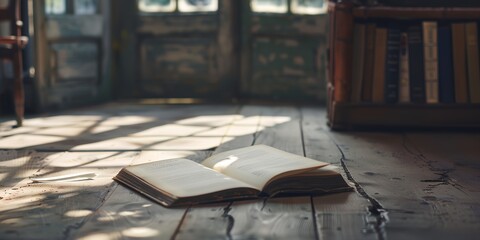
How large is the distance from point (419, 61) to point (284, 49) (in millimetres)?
1598

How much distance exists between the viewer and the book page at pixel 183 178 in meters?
1.92

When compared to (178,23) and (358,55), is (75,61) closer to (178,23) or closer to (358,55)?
(178,23)

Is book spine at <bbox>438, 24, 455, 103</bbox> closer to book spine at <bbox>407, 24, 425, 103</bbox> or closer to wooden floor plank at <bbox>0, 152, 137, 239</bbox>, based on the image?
book spine at <bbox>407, 24, 425, 103</bbox>

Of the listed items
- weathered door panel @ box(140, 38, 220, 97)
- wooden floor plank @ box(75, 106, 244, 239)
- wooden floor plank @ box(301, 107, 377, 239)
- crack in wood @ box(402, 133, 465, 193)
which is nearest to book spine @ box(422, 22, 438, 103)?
crack in wood @ box(402, 133, 465, 193)

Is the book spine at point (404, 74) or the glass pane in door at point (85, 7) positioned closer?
the book spine at point (404, 74)

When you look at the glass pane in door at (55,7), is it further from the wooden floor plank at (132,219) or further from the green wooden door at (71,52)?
the wooden floor plank at (132,219)

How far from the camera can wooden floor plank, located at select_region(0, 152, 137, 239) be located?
1.67m

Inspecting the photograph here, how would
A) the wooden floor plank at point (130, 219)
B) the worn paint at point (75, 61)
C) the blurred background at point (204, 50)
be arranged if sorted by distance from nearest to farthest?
the wooden floor plank at point (130, 219) < the worn paint at point (75, 61) < the blurred background at point (204, 50)

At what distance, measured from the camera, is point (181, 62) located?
4984 mm

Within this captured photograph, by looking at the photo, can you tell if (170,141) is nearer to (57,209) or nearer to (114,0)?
(57,209)

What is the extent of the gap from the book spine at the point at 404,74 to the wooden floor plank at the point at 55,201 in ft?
4.48

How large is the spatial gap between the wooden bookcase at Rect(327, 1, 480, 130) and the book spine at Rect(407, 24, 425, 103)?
0.16 feet

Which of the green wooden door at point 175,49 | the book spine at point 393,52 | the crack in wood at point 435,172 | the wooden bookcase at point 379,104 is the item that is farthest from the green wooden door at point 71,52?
the crack in wood at point 435,172

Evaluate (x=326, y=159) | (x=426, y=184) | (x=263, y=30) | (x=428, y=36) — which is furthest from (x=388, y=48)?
(x=263, y=30)
